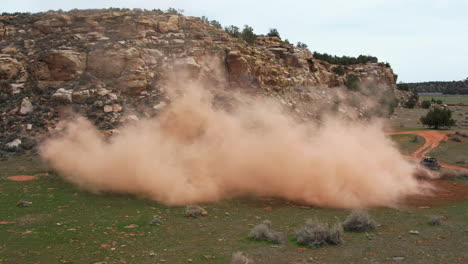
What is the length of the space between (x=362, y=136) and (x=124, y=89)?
17.5 metres

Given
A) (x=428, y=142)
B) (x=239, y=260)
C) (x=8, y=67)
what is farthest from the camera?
(x=428, y=142)

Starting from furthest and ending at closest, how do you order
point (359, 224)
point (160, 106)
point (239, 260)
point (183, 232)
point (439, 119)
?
1. point (439, 119)
2. point (160, 106)
3. point (183, 232)
4. point (359, 224)
5. point (239, 260)

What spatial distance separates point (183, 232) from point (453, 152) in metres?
28.2

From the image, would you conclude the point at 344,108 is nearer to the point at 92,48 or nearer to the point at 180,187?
the point at 92,48

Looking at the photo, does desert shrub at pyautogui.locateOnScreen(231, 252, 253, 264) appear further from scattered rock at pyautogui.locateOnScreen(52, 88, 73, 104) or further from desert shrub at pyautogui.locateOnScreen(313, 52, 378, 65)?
desert shrub at pyautogui.locateOnScreen(313, 52, 378, 65)

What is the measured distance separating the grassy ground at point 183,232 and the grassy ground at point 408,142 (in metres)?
18.2

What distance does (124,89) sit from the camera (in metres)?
29.8

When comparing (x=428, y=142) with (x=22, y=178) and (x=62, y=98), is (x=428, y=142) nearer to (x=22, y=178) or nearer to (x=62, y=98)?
(x=62, y=98)

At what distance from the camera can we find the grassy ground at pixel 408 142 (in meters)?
34.4

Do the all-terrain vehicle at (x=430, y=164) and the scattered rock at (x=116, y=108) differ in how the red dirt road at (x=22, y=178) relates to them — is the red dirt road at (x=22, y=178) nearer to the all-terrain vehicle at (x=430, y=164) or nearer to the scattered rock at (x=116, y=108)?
the scattered rock at (x=116, y=108)

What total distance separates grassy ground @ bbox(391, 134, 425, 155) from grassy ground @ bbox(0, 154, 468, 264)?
18223mm

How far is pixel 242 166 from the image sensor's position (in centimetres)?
1905

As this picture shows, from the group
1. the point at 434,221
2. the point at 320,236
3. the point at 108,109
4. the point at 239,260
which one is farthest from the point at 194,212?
the point at 108,109

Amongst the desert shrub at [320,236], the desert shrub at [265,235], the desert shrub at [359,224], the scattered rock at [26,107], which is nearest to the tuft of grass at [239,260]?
the desert shrub at [265,235]
